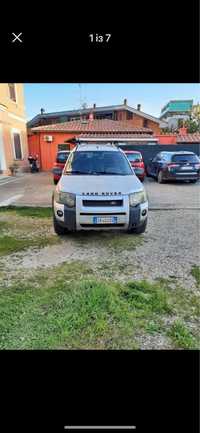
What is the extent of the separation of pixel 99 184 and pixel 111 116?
25.0 meters

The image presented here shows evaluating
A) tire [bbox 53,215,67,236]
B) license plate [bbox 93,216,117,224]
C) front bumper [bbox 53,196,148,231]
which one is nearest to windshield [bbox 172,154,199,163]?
front bumper [bbox 53,196,148,231]

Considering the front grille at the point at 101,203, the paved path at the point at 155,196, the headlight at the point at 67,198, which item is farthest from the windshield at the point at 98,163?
the paved path at the point at 155,196

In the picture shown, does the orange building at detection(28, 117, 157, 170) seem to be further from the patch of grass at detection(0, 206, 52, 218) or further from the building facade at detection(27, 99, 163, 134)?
the patch of grass at detection(0, 206, 52, 218)

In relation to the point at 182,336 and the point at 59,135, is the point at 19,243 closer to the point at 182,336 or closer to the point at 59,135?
the point at 182,336

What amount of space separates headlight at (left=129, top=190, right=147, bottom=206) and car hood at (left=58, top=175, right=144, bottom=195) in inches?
2.9

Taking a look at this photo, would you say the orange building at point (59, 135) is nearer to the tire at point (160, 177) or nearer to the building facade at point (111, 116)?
the building facade at point (111, 116)

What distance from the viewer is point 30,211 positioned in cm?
684

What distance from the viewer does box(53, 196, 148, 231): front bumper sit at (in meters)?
4.18

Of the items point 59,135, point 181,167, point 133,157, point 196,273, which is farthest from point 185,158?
point 59,135

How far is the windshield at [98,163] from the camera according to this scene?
5.12m

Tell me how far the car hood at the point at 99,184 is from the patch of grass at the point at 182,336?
2304mm
